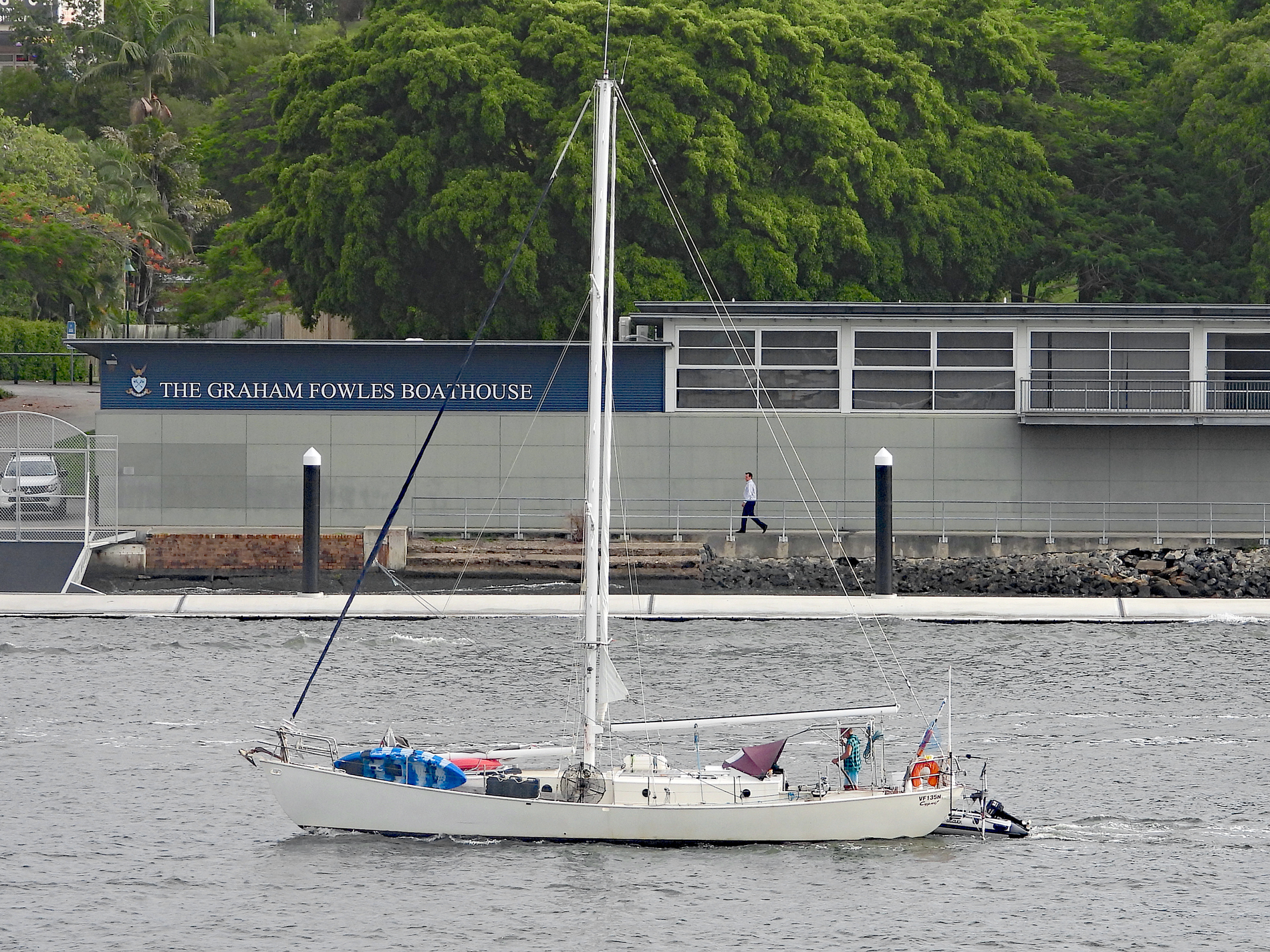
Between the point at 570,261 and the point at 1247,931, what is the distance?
1550 inches

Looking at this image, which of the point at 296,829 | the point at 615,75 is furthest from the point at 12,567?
the point at 615,75

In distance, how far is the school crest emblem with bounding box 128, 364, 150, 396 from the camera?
47594 millimetres

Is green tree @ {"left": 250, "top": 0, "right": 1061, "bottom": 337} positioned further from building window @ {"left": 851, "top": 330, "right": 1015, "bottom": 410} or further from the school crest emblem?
the school crest emblem

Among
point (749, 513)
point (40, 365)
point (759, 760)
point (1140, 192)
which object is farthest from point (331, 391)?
point (1140, 192)

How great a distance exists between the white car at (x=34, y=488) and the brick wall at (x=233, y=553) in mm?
2565

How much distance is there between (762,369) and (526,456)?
267 inches

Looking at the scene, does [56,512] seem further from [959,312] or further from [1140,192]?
[1140,192]

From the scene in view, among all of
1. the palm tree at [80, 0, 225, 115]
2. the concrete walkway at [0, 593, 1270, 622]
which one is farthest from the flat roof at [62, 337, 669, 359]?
the palm tree at [80, 0, 225, 115]

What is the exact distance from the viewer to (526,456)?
47312 millimetres

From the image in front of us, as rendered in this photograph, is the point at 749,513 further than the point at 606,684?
Yes

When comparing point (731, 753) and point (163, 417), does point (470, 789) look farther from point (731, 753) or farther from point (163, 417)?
point (163, 417)

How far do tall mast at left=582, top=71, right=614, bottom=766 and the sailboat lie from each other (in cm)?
3

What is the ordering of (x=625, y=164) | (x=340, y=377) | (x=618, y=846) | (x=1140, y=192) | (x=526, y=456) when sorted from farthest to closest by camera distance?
(x=1140, y=192)
(x=625, y=164)
(x=340, y=377)
(x=526, y=456)
(x=618, y=846)

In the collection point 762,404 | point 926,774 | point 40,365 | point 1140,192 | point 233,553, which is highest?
point 1140,192
